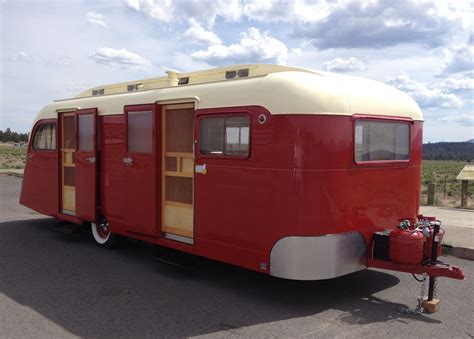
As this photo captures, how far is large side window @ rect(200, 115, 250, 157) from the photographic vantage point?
5.49 metres

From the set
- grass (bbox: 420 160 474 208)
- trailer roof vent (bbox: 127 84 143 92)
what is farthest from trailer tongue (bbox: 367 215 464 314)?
grass (bbox: 420 160 474 208)

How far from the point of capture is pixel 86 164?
317 inches

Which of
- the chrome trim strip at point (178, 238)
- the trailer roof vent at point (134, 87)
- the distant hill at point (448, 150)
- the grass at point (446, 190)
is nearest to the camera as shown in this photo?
the chrome trim strip at point (178, 238)

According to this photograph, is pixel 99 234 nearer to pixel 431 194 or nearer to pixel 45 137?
pixel 45 137

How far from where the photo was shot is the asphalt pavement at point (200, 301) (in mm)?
4641

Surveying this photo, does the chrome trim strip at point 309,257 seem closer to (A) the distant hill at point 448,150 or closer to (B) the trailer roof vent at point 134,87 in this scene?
(B) the trailer roof vent at point 134,87

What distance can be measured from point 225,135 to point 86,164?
3.39 meters

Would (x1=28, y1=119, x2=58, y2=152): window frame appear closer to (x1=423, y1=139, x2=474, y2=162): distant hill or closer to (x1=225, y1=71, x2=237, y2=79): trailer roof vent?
(x1=225, y1=71, x2=237, y2=79): trailer roof vent

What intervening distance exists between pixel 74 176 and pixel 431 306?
6.27m

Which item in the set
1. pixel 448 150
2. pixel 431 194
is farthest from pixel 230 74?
pixel 448 150

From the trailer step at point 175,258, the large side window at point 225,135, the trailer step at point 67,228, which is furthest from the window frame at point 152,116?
the trailer step at point 67,228

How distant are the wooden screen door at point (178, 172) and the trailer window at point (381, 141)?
86.5 inches

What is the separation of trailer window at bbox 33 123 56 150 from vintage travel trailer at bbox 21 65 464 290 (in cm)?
225

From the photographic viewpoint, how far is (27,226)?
1005 cm
